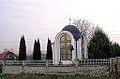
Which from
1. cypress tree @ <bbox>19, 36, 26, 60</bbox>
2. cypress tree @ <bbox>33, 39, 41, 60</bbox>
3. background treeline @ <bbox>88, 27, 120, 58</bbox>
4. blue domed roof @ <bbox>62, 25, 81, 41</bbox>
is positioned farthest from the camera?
cypress tree @ <bbox>19, 36, 26, 60</bbox>

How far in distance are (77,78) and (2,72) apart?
30.5ft

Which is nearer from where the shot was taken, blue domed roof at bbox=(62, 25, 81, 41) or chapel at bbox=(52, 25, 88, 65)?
chapel at bbox=(52, 25, 88, 65)

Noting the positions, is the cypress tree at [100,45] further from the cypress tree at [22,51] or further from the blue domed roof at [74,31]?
the cypress tree at [22,51]

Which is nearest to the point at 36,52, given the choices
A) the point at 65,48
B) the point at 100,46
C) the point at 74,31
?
the point at 65,48

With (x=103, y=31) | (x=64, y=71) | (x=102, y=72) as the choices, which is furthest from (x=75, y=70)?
(x=103, y=31)

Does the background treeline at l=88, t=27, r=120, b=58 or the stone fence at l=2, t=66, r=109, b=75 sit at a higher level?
the background treeline at l=88, t=27, r=120, b=58

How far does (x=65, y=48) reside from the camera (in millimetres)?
28453

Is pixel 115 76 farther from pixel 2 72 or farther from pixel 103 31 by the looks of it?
pixel 2 72

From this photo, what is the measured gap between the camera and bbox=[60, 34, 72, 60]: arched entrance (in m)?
28.1

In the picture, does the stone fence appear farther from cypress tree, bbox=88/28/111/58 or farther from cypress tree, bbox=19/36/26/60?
cypress tree, bbox=88/28/111/58

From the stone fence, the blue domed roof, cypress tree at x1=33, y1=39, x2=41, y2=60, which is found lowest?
the stone fence

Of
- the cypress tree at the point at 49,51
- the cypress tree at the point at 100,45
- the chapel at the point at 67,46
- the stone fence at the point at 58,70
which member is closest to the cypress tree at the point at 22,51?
the cypress tree at the point at 49,51

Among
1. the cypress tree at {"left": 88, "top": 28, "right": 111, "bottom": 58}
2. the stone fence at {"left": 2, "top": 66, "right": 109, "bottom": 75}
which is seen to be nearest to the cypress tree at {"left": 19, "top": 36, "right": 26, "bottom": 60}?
the stone fence at {"left": 2, "top": 66, "right": 109, "bottom": 75}

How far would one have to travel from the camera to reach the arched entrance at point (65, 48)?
28.1 metres
